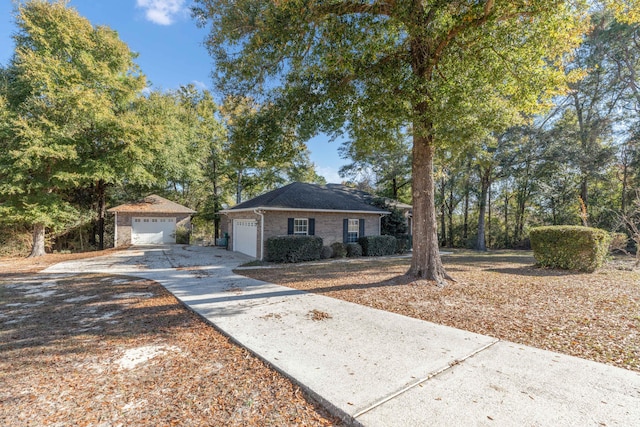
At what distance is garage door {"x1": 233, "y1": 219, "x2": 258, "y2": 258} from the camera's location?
1463 cm

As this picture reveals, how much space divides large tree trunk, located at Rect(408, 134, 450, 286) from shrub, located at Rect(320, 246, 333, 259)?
21.5ft

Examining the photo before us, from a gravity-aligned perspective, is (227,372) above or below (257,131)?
below

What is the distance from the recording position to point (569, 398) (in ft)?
9.56

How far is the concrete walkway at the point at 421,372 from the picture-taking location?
270cm

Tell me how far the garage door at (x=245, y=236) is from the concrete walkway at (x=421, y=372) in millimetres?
8642

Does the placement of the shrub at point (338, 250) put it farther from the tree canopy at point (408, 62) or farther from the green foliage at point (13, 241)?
the green foliage at point (13, 241)

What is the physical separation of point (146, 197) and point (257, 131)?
19.3 meters

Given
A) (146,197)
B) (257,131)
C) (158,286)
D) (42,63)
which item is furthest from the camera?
(146,197)

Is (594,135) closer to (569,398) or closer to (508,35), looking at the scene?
(508,35)

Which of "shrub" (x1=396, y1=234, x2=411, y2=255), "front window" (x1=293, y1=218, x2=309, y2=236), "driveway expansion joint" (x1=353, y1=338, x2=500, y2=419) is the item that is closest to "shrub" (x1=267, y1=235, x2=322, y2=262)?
"front window" (x1=293, y1=218, x2=309, y2=236)

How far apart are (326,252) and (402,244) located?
5.64 meters

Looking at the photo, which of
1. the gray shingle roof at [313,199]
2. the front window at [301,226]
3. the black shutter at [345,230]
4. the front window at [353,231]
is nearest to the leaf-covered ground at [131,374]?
the front window at [301,226]

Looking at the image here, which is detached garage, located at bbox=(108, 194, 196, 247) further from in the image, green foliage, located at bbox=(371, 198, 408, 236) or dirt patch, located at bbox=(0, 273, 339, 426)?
dirt patch, located at bbox=(0, 273, 339, 426)

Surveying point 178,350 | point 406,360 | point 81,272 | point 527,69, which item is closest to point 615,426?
point 406,360
